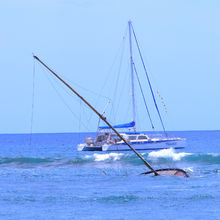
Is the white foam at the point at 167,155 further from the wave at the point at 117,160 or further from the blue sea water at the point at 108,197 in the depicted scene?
the blue sea water at the point at 108,197

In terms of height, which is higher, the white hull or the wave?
the white hull

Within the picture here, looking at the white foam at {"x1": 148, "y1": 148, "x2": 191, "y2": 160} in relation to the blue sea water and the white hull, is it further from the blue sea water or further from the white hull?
the blue sea water

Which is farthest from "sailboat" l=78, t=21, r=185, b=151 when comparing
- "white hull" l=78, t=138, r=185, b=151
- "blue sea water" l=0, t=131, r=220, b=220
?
"blue sea water" l=0, t=131, r=220, b=220

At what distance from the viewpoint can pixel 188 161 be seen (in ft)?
176

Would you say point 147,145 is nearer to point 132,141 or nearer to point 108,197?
point 132,141

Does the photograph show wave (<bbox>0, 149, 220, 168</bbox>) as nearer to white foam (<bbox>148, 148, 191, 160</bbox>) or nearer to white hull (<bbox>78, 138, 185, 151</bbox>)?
white foam (<bbox>148, 148, 191, 160</bbox>)

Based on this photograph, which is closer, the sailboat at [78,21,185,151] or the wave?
the wave

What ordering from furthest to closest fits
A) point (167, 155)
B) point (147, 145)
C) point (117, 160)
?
point (147, 145) → point (167, 155) → point (117, 160)

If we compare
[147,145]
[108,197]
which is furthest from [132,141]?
[108,197]

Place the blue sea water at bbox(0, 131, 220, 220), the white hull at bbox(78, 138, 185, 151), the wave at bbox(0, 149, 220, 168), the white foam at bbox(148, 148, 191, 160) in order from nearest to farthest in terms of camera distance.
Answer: the blue sea water at bbox(0, 131, 220, 220) → the wave at bbox(0, 149, 220, 168) → the white foam at bbox(148, 148, 191, 160) → the white hull at bbox(78, 138, 185, 151)

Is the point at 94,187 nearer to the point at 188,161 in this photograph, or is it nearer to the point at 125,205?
the point at 125,205

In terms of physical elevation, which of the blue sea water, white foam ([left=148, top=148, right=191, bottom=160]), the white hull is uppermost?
the white hull

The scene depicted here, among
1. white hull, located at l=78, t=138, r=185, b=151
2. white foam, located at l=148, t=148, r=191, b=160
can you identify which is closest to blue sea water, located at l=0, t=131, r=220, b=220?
white foam, located at l=148, t=148, r=191, b=160

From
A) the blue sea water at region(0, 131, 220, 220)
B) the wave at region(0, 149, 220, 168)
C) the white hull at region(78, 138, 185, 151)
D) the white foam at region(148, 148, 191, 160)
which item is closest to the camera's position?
the blue sea water at region(0, 131, 220, 220)
